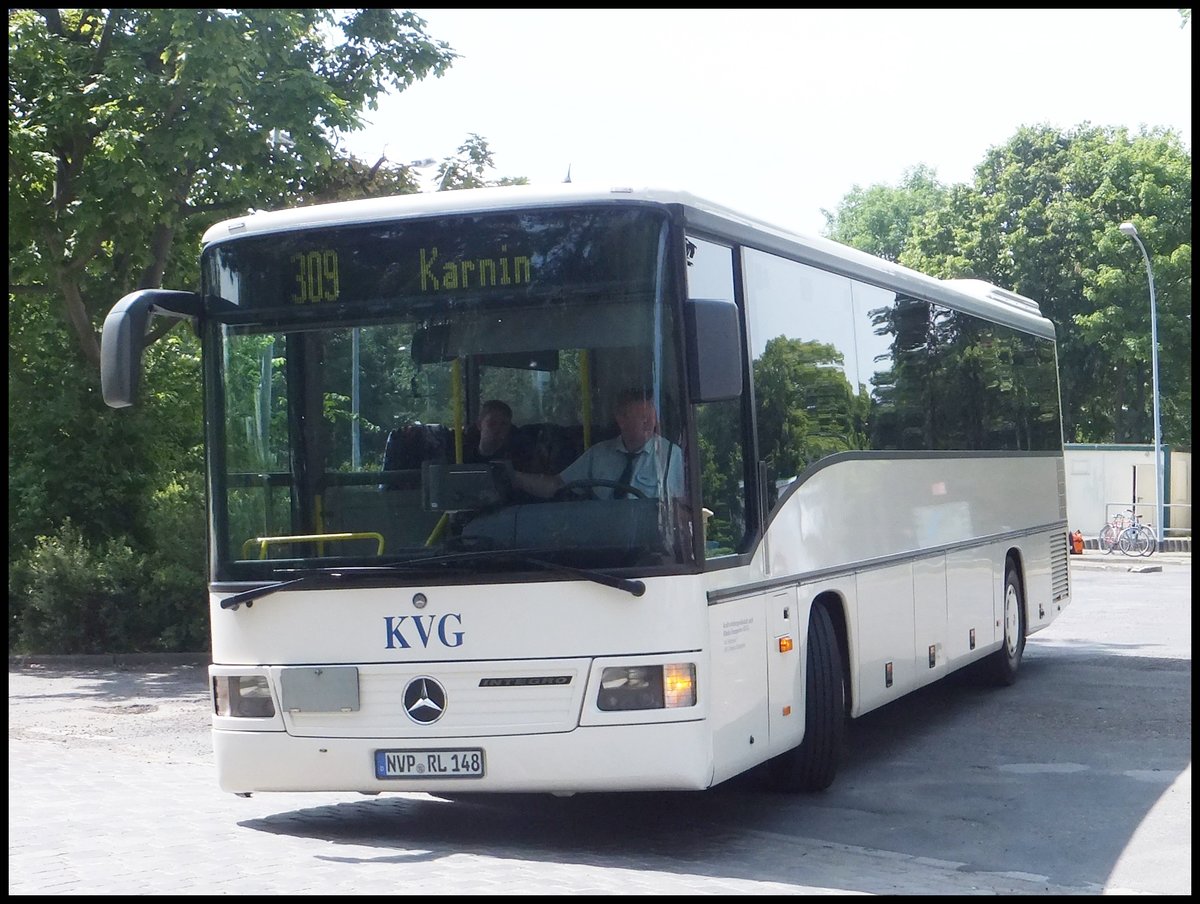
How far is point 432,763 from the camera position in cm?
788

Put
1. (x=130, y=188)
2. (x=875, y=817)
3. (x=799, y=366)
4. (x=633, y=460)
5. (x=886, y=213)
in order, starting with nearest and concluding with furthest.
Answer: (x=633, y=460), (x=875, y=817), (x=799, y=366), (x=130, y=188), (x=886, y=213)

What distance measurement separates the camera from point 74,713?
15.5 meters

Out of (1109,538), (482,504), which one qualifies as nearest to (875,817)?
(482,504)

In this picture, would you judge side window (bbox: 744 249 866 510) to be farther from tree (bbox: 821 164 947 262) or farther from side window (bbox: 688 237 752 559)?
tree (bbox: 821 164 947 262)

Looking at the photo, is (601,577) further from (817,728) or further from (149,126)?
(149,126)

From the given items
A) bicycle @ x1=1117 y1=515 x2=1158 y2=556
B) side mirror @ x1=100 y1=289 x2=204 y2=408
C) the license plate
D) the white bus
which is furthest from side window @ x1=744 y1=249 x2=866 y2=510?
bicycle @ x1=1117 y1=515 x2=1158 y2=556

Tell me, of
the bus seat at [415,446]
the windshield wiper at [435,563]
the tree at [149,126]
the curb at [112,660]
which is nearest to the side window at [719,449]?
the windshield wiper at [435,563]

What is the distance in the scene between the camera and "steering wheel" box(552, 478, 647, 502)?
305 inches

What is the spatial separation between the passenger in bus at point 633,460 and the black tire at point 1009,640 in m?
7.69

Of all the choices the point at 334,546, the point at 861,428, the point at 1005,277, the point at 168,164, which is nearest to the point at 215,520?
the point at 334,546

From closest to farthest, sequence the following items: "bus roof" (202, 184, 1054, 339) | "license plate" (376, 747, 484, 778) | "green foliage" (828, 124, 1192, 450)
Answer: "license plate" (376, 747, 484, 778) < "bus roof" (202, 184, 1054, 339) < "green foliage" (828, 124, 1192, 450)

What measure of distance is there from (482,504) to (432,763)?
1236 millimetres

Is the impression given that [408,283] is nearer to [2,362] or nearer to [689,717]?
[689,717]

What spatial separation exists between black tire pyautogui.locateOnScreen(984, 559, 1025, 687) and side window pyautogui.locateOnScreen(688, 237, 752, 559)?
6862 mm
